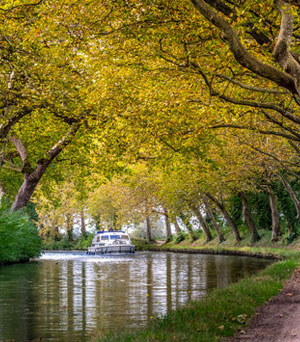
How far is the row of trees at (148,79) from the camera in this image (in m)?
13.3

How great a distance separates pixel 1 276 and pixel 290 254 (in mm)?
16502

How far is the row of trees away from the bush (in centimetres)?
161

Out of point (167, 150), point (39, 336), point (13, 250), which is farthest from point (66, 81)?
point (13, 250)

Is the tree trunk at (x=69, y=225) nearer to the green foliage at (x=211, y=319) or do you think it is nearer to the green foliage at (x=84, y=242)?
the green foliage at (x=84, y=242)

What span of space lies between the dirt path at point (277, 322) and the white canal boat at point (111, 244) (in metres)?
37.3

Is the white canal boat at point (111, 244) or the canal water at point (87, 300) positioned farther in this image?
the white canal boat at point (111, 244)

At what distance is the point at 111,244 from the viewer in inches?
2039

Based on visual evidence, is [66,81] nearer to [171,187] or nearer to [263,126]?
[263,126]

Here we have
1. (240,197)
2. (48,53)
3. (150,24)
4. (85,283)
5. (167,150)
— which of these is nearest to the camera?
(150,24)

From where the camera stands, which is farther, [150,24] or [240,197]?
[240,197]

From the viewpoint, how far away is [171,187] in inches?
1751

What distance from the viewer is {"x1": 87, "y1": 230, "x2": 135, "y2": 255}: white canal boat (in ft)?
168

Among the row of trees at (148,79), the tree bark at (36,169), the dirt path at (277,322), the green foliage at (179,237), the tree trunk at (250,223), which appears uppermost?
the row of trees at (148,79)

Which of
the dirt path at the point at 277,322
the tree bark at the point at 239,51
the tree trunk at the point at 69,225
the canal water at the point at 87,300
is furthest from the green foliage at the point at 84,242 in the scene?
the tree bark at the point at 239,51
